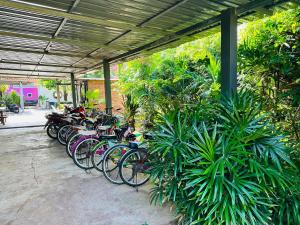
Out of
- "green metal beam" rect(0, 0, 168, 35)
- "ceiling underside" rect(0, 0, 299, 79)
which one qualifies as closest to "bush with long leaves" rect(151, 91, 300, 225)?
"ceiling underside" rect(0, 0, 299, 79)

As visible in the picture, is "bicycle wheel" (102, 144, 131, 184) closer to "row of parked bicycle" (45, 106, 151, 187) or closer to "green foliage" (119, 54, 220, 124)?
"row of parked bicycle" (45, 106, 151, 187)

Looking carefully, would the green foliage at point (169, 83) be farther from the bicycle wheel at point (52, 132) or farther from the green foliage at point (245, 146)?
the bicycle wheel at point (52, 132)

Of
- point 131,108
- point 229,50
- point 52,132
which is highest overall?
point 229,50

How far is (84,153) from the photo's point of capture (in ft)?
13.7

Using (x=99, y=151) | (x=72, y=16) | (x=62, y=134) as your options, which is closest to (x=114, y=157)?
(x=99, y=151)

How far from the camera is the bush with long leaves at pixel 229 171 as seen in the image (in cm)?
188

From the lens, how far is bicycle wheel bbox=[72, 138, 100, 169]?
395cm

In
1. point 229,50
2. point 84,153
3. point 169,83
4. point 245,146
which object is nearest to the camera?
point 245,146

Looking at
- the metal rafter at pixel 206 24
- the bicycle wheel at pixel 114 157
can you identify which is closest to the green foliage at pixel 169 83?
the metal rafter at pixel 206 24

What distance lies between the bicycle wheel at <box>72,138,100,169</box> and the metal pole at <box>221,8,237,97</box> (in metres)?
2.57

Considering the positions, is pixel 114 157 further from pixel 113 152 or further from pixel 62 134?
pixel 62 134

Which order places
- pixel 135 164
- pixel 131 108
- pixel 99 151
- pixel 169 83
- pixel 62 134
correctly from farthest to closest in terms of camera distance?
1. pixel 62 134
2. pixel 131 108
3. pixel 169 83
4. pixel 99 151
5. pixel 135 164

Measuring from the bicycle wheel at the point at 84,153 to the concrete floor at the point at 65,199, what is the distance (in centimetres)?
16

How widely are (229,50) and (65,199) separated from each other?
2.99 metres
